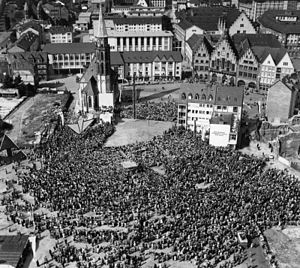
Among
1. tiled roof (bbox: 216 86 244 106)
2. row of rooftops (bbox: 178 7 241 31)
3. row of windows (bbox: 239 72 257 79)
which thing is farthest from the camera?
row of rooftops (bbox: 178 7 241 31)

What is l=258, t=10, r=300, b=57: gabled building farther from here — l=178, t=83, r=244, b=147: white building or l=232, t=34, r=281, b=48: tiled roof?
l=178, t=83, r=244, b=147: white building

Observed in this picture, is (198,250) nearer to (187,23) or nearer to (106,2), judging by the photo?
(187,23)

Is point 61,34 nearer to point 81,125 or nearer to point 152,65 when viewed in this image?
point 152,65

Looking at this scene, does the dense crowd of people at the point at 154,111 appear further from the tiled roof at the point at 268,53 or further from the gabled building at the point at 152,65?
the tiled roof at the point at 268,53

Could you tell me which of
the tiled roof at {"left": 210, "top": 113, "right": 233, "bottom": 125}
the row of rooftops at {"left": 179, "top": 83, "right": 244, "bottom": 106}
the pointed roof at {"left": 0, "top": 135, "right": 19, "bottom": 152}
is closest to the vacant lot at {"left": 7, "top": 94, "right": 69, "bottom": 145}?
the pointed roof at {"left": 0, "top": 135, "right": 19, "bottom": 152}

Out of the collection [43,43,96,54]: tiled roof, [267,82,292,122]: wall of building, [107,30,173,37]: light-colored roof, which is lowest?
[267,82,292,122]: wall of building

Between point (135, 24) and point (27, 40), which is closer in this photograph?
point (27, 40)

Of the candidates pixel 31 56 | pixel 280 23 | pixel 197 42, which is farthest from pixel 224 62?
pixel 31 56

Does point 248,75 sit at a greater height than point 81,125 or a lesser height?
greater
